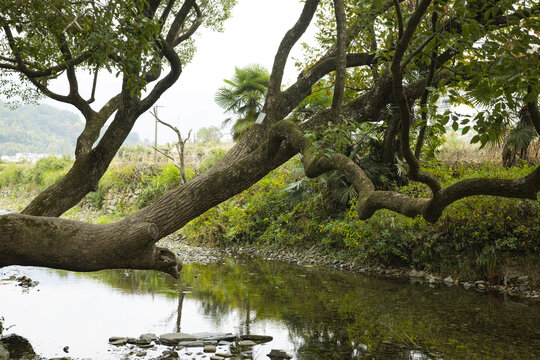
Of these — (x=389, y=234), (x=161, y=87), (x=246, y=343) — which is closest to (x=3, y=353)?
(x=246, y=343)

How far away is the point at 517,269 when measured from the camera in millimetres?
8461

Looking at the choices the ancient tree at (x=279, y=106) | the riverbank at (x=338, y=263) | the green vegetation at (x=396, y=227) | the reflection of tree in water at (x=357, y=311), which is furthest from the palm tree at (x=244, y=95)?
the ancient tree at (x=279, y=106)

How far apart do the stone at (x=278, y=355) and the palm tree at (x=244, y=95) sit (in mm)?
10617

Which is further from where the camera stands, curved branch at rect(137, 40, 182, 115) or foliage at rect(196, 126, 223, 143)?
foliage at rect(196, 126, 223, 143)

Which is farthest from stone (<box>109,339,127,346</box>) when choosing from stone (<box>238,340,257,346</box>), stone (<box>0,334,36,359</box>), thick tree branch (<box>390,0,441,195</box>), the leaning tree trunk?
thick tree branch (<box>390,0,441,195</box>)

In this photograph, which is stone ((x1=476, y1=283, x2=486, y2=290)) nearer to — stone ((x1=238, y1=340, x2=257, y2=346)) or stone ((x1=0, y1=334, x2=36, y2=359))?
stone ((x1=238, y1=340, x2=257, y2=346))

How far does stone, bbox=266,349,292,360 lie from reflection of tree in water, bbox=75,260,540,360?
15 cm

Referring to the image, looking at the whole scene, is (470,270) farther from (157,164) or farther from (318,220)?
(157,164)

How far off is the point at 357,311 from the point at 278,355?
244cm

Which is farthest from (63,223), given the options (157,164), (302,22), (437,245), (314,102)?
(157,164)

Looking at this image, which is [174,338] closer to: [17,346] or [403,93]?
[17,346]

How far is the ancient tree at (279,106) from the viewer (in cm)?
308

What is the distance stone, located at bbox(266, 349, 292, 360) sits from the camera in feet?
15.2

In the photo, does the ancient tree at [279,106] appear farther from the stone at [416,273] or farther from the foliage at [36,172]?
the foliage at [36,172]
